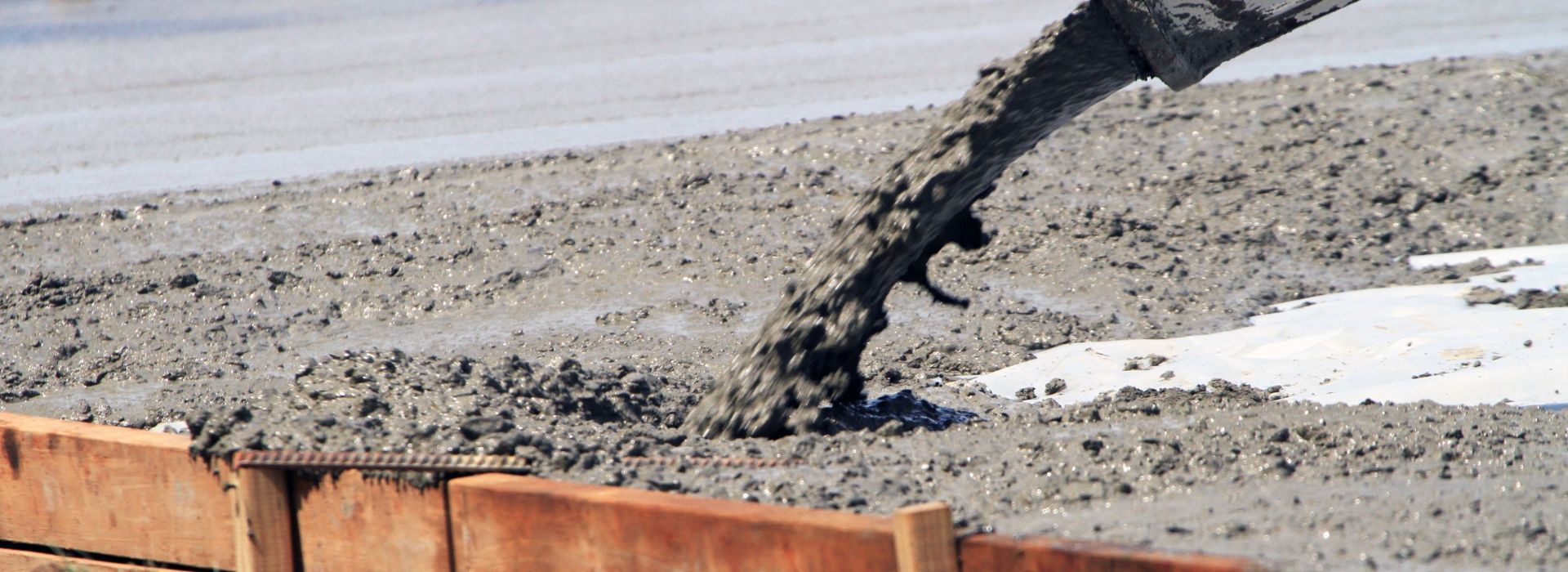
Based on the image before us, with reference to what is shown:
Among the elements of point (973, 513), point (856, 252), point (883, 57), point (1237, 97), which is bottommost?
point (973, 513)

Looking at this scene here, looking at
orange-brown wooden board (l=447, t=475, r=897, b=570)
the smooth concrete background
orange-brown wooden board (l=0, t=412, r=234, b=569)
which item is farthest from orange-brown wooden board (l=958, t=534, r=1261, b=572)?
the smooth concrete background

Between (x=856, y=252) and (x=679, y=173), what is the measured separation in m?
3.96

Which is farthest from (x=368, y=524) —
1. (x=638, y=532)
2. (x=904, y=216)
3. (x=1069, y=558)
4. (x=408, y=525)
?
(x=904, y=216)

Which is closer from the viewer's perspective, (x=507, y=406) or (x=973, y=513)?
(x=973, y=513)

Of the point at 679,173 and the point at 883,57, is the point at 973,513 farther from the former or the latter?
the point at 883,57

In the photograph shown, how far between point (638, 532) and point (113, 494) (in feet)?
5.95

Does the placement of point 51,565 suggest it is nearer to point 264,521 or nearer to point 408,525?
point 264,521

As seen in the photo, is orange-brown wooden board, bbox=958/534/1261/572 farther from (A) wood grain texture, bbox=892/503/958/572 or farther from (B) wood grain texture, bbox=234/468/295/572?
(B) wood grain texture, bbox=234/468/295/572

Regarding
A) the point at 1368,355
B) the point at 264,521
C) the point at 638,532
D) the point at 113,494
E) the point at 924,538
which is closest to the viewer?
the point at 924,538

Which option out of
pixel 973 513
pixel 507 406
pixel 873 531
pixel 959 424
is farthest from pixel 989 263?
pixel 873 531

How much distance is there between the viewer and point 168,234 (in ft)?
27.9

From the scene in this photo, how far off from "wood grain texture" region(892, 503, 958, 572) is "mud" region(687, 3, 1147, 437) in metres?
2.34

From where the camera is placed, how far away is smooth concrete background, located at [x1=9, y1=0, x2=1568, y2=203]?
10969mm

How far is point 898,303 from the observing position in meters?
7.49
